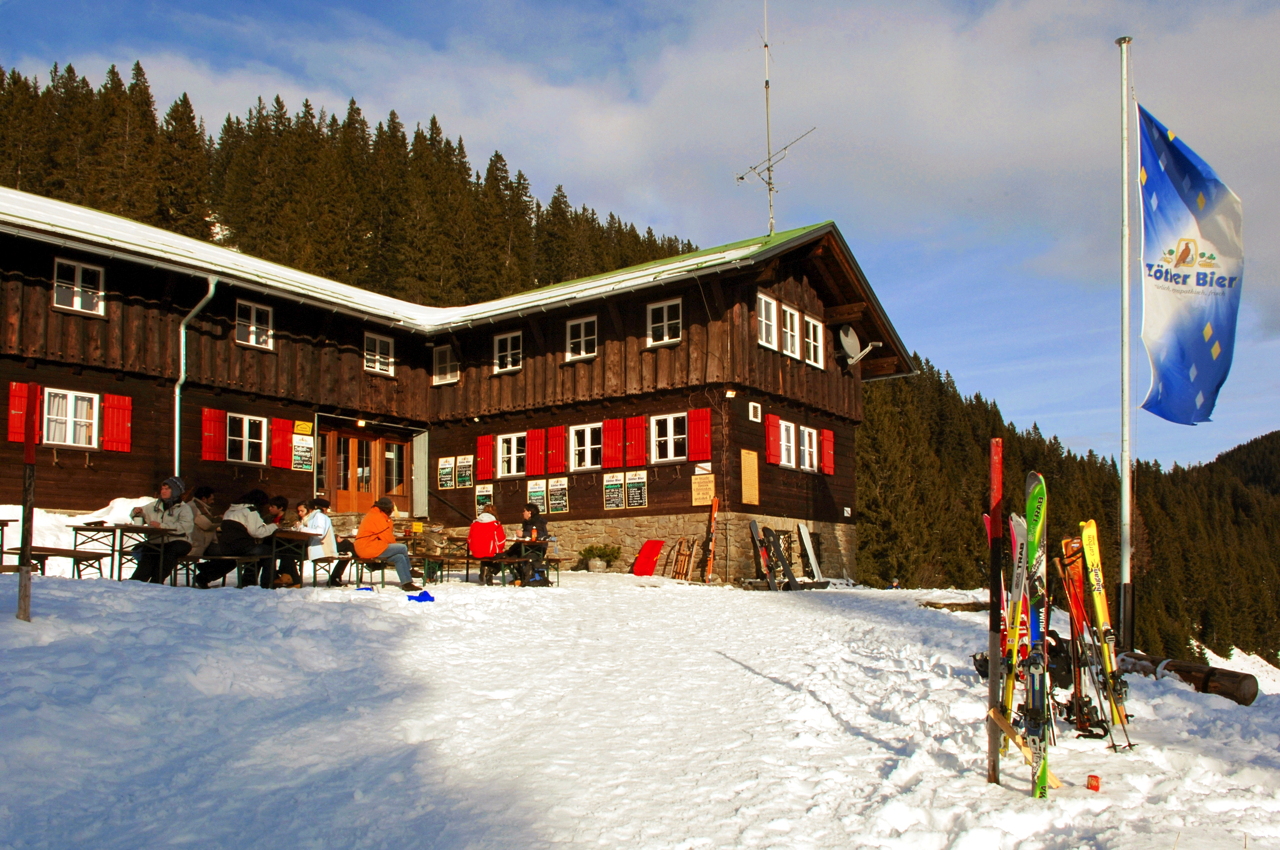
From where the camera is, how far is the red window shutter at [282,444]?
21797mm

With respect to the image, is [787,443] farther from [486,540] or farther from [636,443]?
[486,540]

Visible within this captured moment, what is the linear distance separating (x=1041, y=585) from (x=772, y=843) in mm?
2327

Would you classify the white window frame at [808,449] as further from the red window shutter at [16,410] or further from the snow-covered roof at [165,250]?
the red window shutter at [16,410]

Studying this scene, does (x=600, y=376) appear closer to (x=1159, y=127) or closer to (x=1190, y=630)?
(x=1159, y=127)

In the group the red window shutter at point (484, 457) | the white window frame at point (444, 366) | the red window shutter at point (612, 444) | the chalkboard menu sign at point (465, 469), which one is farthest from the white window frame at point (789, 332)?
the white window frame at point (444, 366)

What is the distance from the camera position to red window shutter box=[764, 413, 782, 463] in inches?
861

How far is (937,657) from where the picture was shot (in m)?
9.17

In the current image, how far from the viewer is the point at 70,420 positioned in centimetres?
1848

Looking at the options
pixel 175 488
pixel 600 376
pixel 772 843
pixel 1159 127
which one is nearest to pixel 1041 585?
pixel 772 843

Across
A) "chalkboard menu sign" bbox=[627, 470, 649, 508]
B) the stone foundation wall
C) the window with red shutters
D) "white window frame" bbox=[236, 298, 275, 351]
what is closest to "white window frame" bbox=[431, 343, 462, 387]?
the window with red shutters

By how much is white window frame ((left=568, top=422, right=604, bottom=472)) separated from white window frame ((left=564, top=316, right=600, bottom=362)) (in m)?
1.61

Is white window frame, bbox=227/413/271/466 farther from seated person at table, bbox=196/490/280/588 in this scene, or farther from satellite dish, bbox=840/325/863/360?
satellite dish, bbox=840/325/863/360

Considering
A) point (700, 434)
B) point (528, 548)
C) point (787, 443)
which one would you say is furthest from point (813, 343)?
point (528, 548)

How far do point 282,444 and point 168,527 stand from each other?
36.3 ft
